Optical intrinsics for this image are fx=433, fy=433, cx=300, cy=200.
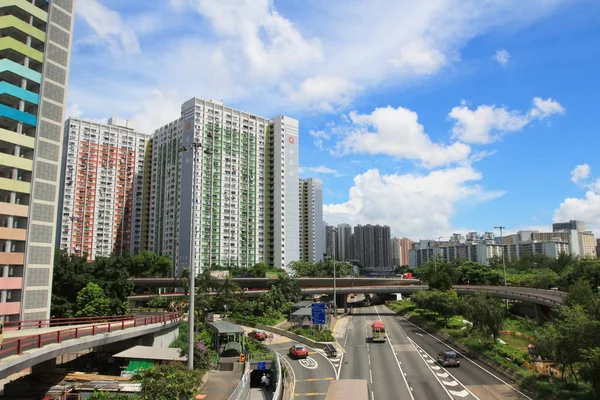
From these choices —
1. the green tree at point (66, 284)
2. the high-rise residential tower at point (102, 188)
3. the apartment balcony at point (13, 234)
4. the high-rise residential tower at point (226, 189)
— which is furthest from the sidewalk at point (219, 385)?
the high-rise residential tower at point (102, 188)

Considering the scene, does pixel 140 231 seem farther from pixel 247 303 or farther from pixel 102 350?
pixel 102 350

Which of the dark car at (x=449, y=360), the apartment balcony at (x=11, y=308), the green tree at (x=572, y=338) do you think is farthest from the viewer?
the apartment balcony at (x=11, y=308)

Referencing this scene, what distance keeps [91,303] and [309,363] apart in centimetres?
2793

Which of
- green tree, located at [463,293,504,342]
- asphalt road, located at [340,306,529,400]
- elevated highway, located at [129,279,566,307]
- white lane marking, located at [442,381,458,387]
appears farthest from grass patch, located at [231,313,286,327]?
white lane marking, located at [442,381,458,387]

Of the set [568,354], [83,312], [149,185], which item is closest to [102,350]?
[83,312]

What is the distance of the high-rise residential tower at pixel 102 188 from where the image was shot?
149500mm

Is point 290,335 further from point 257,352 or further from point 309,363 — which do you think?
point 309,363

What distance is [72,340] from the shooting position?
103ft

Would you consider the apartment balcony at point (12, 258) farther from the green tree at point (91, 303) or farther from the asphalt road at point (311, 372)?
the asphalt road at point (311, 372)

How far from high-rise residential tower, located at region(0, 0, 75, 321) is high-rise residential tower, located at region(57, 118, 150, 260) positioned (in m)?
102

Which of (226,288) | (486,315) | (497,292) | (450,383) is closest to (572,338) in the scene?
(450,383)

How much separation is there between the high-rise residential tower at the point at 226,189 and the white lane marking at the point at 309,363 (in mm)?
92555

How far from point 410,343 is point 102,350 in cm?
3677

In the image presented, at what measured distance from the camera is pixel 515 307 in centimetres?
9712
